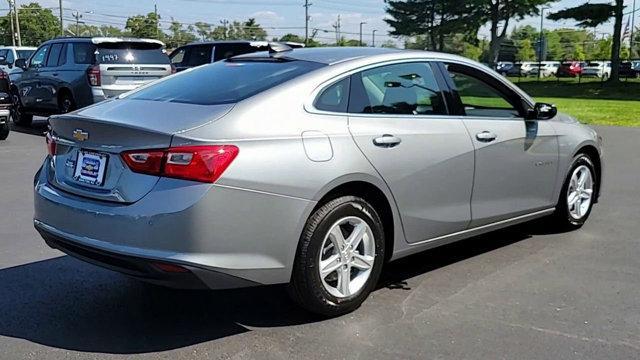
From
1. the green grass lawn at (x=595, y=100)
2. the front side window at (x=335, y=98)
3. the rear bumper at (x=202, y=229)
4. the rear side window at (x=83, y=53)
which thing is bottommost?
the green grass lawn at (x=595, y=100)

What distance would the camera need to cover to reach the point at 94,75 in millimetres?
12922

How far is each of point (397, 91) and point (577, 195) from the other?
2.51 m

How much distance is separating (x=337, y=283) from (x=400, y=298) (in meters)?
0.56

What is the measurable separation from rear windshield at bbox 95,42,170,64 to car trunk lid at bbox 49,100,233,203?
9.64 metres

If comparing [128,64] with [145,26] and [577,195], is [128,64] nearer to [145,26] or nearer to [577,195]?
[577,195]

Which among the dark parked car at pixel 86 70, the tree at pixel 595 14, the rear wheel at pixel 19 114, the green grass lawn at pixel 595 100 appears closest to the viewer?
the dark parked car at pixel 86 70

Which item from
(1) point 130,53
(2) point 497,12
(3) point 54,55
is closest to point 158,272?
(1) point 130,53

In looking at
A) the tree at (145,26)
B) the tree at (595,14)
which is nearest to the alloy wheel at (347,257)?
the tree at (595,14)

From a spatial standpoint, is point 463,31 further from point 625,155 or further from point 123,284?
point 123,284

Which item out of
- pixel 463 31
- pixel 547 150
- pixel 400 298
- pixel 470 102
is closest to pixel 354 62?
pixel 470 102

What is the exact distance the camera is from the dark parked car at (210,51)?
52.7ft

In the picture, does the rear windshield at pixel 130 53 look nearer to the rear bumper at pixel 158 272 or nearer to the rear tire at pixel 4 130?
the rear tire at pixel 4 130

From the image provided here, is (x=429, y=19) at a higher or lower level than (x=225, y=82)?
higher

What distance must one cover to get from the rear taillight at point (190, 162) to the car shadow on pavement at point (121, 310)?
0.96 meters
